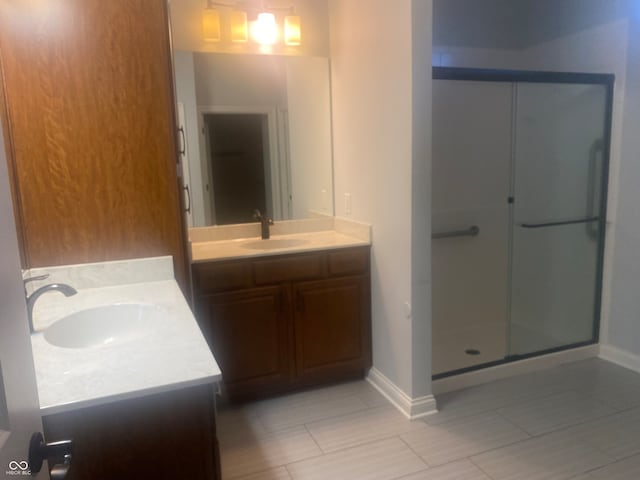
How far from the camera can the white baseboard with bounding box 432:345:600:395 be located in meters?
2.63

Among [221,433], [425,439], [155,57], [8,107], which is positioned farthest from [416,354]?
[8,107]

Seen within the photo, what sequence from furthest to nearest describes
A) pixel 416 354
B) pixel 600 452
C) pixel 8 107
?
1. pixel 416 354
2. pixel 600 452
3. pixel 8 107

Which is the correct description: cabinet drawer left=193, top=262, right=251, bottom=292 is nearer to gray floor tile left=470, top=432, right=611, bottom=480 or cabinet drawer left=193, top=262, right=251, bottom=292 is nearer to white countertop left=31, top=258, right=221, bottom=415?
white countertop left=31, top=258, right=221, bottom=415

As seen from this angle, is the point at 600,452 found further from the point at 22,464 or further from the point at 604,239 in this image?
the point at 22,464

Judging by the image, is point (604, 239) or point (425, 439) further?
point (604, 239)

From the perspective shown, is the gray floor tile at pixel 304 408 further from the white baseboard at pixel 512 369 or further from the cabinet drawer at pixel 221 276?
the cabinet drawer at pixel 221 276

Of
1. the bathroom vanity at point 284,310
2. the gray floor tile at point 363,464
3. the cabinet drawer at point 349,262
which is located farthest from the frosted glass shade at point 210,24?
the gray floor tile at point 363,464

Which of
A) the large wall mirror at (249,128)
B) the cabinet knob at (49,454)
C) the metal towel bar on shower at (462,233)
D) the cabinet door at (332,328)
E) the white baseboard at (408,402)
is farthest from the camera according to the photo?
the metal towel bar on shower at (462,233)

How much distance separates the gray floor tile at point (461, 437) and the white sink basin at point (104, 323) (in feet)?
4.45

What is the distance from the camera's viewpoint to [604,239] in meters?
2.96

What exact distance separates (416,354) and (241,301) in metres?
0.96

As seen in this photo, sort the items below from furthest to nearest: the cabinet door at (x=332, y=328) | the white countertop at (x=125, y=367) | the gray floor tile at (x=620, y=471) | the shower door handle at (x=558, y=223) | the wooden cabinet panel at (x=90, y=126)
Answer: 1. the shower door handle at (x=558, y=223)
2. the cabinet door at (x=332, y=328)
3. the gray floor tile at (x=620, y=471)
4. the wooden cabinet panel at (x=90, y=126)
5. the white countertop at (x=125, y=367)

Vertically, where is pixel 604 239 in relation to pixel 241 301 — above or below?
above

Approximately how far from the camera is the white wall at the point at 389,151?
2.18 meters
